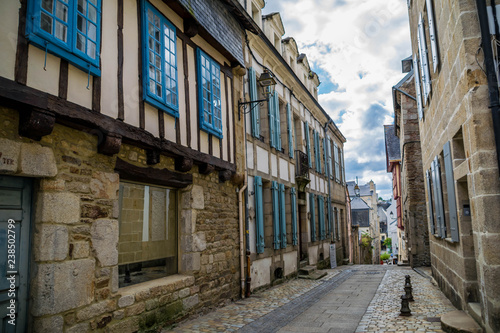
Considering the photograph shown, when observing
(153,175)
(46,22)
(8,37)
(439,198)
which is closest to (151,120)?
(153,175)

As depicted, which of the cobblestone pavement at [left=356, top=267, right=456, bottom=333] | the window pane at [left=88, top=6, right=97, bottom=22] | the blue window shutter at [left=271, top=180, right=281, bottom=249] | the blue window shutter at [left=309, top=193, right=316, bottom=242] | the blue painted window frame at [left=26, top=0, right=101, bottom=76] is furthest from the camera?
the blue window shutter at [left=309, top=193, right=316, bottom=242]

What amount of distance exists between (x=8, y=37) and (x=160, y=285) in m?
3.40

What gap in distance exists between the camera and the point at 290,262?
421 inches

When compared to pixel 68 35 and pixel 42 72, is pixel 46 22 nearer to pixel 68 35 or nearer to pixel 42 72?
pixel 68 35


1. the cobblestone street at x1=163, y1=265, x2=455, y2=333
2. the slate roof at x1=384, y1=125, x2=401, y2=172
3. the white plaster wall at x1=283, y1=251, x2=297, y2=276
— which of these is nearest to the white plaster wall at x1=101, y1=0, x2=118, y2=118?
the cobblestone street at x1=163, y1=265, x2=455, y2=333

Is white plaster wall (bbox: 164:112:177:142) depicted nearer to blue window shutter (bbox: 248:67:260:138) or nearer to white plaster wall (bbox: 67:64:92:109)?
white plaster wall (bbox: 67:64:92:109)

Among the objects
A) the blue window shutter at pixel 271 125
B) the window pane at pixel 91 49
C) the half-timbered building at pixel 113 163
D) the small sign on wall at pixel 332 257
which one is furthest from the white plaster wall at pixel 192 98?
the small sign on wall at pixel 332 257

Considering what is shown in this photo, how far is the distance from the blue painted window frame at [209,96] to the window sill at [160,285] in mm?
2362

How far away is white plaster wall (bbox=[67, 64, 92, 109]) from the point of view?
3914mm

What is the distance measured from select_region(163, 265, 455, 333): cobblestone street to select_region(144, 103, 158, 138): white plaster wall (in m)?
2.67

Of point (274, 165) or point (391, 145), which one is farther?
point (391, 145)

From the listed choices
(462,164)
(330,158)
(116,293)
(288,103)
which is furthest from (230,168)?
(330,158)

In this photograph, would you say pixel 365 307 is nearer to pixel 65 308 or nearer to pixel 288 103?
pixel 65 308

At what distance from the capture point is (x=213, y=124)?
22.2 ft
